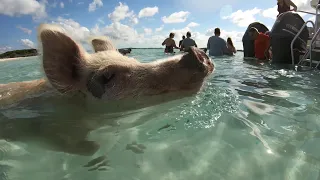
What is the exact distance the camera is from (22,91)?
13.8 feet

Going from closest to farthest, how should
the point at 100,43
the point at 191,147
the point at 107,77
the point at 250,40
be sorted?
the point at 191,147, the point at 107,77, the point at 100,43, the point at 250,40

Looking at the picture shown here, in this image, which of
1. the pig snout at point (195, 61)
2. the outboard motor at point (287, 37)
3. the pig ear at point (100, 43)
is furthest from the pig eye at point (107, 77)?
the outboard motor at point (287, 37)

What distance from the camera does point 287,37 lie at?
32.3 ft

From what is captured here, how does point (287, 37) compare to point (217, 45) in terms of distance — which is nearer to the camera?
point (287, 37)

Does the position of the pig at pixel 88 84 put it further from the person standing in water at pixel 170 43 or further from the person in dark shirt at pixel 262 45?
the person standing in water at pixel 170 43

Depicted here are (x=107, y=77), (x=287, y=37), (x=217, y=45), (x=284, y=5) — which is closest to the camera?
(x=107, y=77)

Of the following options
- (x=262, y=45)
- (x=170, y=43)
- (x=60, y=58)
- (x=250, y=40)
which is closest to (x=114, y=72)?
(x=60, y=58)

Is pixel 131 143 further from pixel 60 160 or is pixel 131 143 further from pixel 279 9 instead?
pixel 279 9

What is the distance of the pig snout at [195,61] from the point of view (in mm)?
3328

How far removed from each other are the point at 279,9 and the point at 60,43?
424 inches

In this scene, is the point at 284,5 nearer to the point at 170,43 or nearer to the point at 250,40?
the point at 250,40

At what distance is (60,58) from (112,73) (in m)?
0.63

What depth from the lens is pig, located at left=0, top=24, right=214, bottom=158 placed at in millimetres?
3299

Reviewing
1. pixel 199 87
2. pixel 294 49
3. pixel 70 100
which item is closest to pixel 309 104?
pixel 199 87
